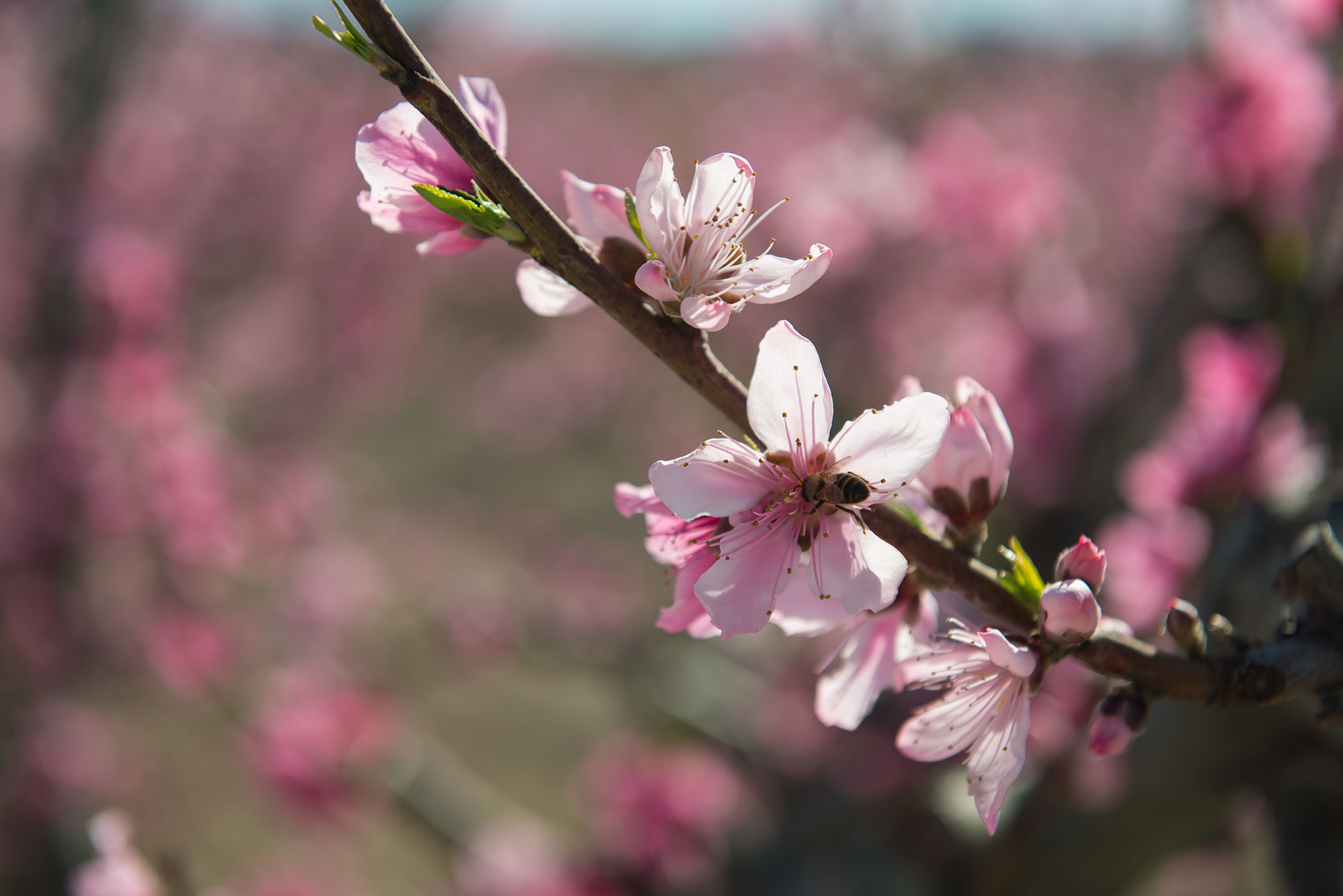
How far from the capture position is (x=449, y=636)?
266 cm

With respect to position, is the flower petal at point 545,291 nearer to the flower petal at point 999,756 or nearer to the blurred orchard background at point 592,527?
the flower petal at point 999,756

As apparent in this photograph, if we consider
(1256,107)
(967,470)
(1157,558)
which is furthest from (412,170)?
(1256,107)

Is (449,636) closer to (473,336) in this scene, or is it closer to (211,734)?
(211,734)

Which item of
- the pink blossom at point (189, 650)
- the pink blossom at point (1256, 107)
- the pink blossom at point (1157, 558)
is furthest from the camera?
the pink blossom at point (189, 650)

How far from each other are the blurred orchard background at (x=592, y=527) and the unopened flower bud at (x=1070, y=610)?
446mm

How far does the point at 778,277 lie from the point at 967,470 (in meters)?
0.21

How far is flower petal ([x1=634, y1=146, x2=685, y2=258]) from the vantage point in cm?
62

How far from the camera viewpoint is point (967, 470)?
660 millimetres

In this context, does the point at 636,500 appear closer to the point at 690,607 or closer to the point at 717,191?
the point at 690,607

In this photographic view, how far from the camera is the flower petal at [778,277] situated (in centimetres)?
59

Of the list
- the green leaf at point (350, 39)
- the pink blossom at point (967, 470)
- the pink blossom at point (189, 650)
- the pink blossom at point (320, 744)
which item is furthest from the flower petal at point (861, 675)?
the pink blossom at point (189, 650)

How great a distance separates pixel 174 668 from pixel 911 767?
234cm

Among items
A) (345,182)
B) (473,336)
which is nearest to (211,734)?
(345,182)

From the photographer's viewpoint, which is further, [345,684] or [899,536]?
[345,684]
